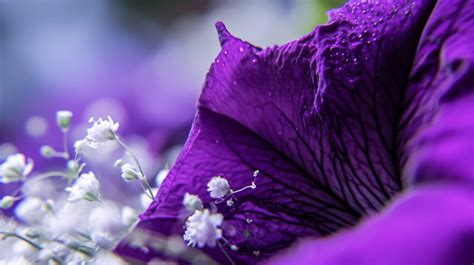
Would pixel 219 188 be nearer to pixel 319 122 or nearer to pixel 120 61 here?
→ pixel 319 122

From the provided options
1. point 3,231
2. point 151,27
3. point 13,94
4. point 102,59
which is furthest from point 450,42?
point 13,94

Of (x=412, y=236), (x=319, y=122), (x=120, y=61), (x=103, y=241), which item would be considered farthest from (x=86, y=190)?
(x=120, y=61)

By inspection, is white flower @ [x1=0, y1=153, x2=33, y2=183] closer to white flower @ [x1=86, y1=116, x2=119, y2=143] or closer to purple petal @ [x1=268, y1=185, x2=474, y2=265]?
white flower @ [x1=86, y1=116, x2=119, y2=143]

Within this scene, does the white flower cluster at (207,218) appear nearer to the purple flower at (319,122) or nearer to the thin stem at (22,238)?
the purple flower at (319,122)

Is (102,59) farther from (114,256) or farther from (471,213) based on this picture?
(471,213)

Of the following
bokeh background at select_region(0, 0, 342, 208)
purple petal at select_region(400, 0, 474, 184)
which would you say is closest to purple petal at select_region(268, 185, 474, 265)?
purple petal at select_region(400, 0, 474, 184)
